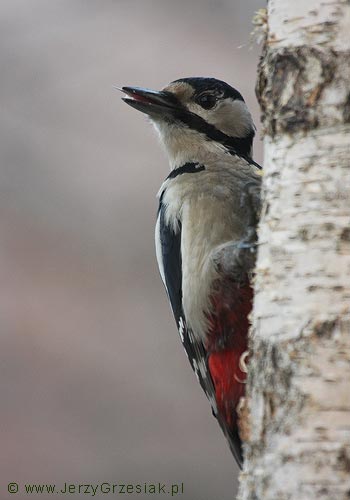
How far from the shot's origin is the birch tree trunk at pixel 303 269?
67.9 inches

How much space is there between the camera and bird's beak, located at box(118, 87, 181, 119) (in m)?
3.29

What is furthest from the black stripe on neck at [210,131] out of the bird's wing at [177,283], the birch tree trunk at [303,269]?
the birch tree trunk at [303,269]

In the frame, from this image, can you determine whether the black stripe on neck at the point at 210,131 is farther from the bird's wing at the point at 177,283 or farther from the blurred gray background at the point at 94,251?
the blurred gray background at the point at 94,251

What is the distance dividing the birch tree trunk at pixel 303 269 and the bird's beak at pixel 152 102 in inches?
51.9

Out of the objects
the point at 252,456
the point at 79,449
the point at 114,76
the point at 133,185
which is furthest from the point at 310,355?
the point at 114,76

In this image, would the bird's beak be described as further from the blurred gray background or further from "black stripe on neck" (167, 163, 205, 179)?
the blurred gray background

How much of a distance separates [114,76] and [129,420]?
196 centimetres

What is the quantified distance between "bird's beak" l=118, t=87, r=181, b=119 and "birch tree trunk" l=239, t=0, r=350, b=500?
132cm

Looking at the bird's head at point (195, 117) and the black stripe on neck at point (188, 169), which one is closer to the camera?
the black stripe on neck at point (188, 169)

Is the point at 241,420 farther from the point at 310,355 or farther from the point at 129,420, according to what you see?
the point at 129,420

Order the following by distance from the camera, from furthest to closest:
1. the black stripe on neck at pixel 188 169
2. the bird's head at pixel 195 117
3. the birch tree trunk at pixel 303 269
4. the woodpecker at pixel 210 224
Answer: the bird's head at pixel 195 117 → the black stripe on neck at pixel 188 169 → the woodpecker at pixel 210 224 → the birch tree trunk at pixel 303 269

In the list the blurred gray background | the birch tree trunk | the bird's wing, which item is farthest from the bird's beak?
the birch tree trunk

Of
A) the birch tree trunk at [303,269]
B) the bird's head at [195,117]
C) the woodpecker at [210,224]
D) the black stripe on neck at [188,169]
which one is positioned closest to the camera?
the birch tree trunk at [303,269]

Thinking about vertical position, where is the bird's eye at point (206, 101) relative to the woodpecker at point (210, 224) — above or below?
above
